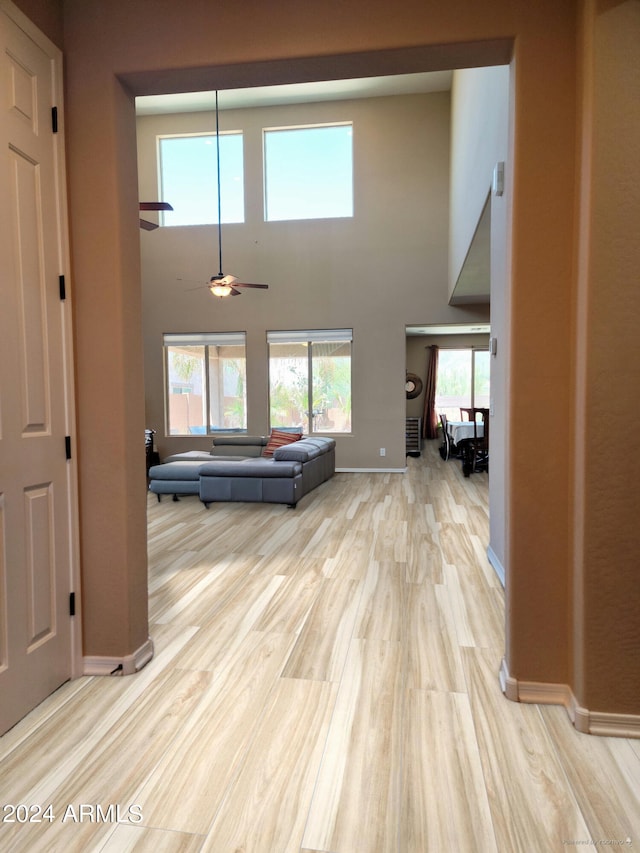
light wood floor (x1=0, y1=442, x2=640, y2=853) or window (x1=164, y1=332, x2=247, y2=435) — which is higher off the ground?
window (x1=164, y1=332, x2=247, y2=435)

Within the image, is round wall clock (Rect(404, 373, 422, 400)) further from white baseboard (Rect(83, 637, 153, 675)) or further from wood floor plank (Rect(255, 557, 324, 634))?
white baseboard (Rect(83, 637, 153, 675))

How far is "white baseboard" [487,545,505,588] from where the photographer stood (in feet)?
11.1

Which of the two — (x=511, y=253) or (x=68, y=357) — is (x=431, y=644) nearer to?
(x=511, y=253)

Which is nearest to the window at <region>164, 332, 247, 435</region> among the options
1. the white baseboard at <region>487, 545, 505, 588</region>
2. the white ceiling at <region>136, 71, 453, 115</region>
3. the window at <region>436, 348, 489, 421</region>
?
the white ceiling at <region>136, 71, 453, 115</region>

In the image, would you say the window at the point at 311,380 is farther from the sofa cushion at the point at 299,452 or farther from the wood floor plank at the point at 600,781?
the wood floor plank at the point at 600,781

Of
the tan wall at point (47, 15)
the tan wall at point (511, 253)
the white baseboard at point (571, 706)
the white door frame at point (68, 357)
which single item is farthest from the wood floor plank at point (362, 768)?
the tan wall at point (47, 15)

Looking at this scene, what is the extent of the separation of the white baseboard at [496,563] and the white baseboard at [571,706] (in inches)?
49.3

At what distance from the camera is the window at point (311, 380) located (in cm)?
872

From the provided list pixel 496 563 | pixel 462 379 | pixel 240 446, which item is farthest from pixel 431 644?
pixel 462 379

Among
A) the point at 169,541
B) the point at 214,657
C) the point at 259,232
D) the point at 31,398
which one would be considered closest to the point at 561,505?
the point at 214,657

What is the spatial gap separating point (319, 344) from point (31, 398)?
22.9 feet

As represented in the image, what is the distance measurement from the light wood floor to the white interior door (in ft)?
0.92

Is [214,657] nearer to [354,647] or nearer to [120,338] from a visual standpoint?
[354,647]

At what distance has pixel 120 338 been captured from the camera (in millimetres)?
2193
